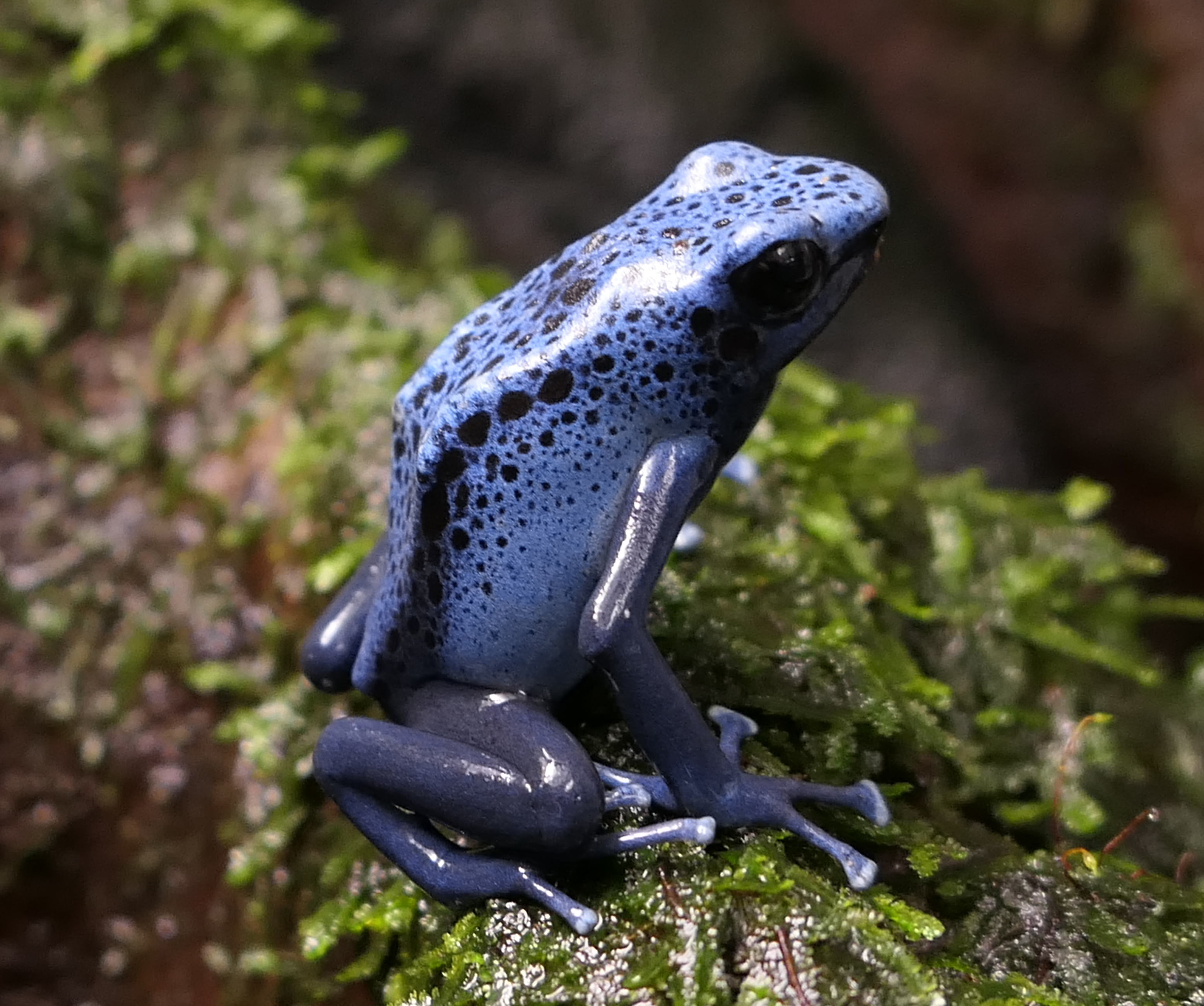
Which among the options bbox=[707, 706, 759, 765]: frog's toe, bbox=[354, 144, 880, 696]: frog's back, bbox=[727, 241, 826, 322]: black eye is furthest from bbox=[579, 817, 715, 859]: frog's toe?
bbox=[727, 241, 826, 322]: black eye

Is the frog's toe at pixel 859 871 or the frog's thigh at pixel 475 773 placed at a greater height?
the frog's thigh at pixel 475 773

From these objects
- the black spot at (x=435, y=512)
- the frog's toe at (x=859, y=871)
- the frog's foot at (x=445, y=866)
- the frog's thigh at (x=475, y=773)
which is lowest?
the frog's toe at (x=859, y=871)

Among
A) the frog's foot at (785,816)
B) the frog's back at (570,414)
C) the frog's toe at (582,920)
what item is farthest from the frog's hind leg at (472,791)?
the frog's foot at (785,816)

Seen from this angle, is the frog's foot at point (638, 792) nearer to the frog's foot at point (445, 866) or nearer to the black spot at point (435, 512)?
the frog's foot at point (445, 866)

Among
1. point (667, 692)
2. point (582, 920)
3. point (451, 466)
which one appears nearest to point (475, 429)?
point (451, 466)

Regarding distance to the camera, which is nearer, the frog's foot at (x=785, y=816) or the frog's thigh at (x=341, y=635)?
the frog's foot at (x=785, y=816)

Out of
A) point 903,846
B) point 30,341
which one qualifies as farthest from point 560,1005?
point 30,341

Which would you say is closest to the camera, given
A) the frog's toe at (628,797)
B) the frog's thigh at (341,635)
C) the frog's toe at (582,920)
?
the frog's toe at (582,920)
